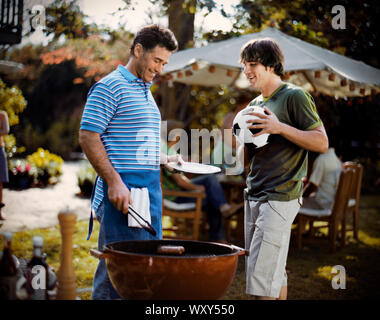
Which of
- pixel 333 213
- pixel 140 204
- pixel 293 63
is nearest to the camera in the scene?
pixel 140 204

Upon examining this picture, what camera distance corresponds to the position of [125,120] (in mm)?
2402

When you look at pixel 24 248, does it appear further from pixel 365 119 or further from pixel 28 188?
pixel 365 119

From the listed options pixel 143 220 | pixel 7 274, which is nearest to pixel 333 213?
pixel 143 220

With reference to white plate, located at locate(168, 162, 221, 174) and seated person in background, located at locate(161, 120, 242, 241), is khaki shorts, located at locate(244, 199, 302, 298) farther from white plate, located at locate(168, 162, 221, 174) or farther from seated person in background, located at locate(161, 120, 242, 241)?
seated person in background, located at locate(161, 120, 242, 241)

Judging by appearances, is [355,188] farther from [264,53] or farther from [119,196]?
[119,196]

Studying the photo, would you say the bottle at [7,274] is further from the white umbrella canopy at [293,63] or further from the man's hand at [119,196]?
the white umbrella canopy at [293,63]

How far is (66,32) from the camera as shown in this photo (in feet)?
22.5

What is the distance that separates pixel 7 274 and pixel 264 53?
5.33ft

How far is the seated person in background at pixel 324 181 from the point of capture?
588 cm

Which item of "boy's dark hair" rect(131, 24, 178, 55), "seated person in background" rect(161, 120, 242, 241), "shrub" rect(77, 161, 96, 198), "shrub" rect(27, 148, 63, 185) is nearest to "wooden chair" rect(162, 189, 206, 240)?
"seated person in background" rect(161, 120, 242, 241)

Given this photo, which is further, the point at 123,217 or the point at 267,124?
the point at 123,217

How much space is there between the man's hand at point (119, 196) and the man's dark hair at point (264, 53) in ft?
Result: 3.20

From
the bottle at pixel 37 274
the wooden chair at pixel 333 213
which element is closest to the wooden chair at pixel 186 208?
the wooden chair at pixel 333 213
